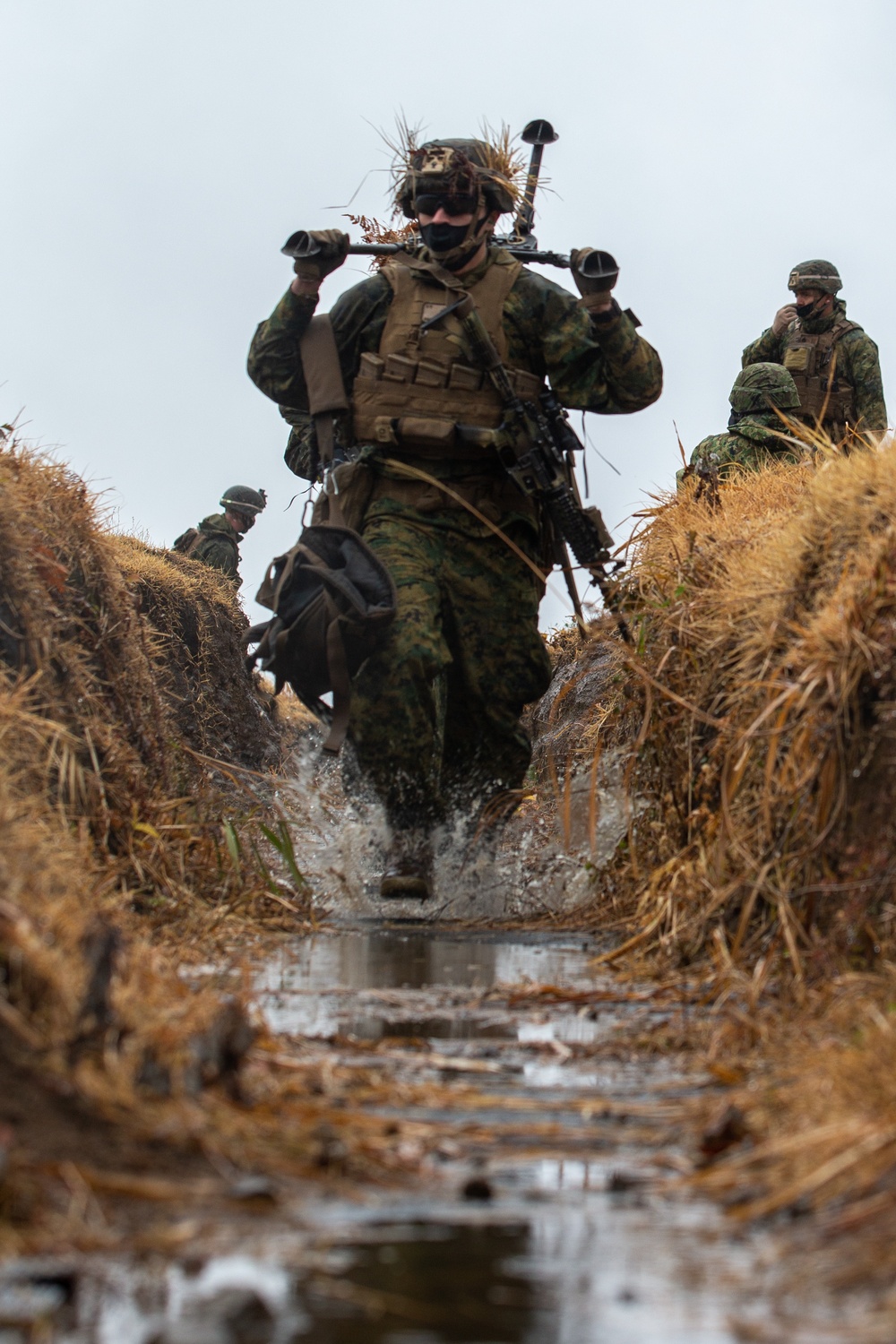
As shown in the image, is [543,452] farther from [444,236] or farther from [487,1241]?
[487,1241]

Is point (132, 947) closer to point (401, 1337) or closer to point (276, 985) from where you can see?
point (276, 985)

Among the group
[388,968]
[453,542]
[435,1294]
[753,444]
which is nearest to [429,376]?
[453,542]

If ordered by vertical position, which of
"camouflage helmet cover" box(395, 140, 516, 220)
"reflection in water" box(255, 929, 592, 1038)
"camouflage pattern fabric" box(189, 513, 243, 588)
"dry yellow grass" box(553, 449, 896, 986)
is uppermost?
"camouflage pattern fabric" box(189, 513, 243, 588)

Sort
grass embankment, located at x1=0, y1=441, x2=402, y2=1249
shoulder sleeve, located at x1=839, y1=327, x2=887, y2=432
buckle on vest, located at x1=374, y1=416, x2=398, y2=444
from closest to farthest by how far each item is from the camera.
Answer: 1. grass embankment, located at x1=0, y1=441, x2=402, y2=1249
2. buckle on vest, located at x1=374, y1=416, x2=398, y2=444
3. shoulder sleeve, located at x1=839, y1=327, x2=887, y2=432

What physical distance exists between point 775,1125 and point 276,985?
1.91m

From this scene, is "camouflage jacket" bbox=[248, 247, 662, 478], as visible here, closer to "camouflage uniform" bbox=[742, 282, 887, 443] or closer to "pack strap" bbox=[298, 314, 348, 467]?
"pack strap" bbox=[298, 314, 348, 467]

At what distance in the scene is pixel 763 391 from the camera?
438 inches

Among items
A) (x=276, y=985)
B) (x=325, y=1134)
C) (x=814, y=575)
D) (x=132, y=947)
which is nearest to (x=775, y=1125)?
(x=325, y=1134)

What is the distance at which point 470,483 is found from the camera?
21.5 ft

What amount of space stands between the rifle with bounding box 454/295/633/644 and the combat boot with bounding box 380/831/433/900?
1.09 metres

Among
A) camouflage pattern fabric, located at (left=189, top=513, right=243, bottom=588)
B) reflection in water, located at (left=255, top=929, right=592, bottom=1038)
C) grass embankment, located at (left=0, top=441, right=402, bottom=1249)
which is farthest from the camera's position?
camouflage pattern fabric, located at (left=189, top=513, right=243, bottom=588)

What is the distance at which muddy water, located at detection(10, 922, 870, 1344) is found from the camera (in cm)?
169

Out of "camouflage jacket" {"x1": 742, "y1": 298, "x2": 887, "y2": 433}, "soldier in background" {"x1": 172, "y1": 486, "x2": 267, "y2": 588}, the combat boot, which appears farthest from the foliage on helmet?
"soldier in background" {"x1": 172, "y1": 486, "x2": 267, "y2": 588}

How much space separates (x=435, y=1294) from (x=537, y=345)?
516cm
